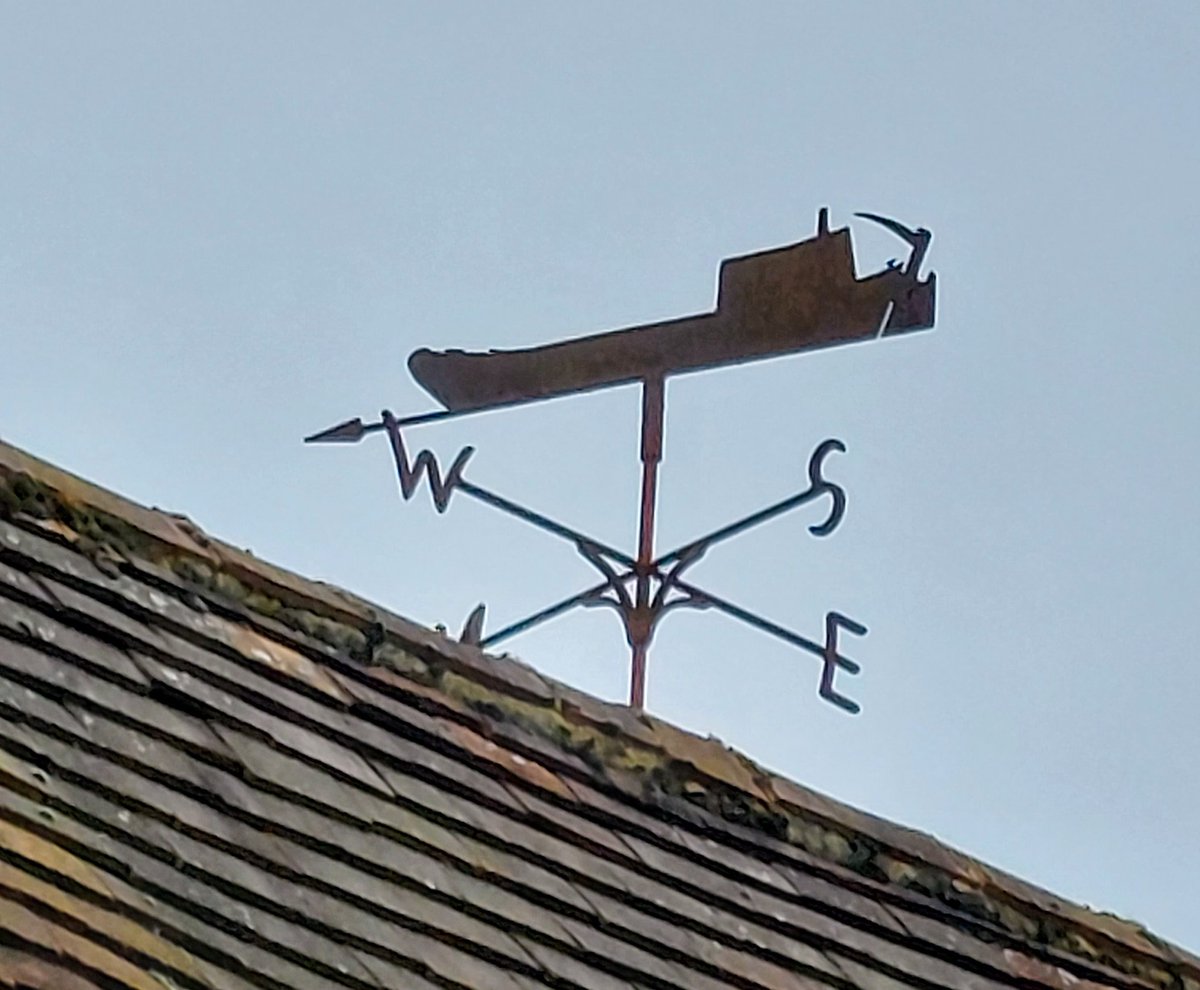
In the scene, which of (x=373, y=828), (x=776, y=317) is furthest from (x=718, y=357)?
(x=373, y=828)

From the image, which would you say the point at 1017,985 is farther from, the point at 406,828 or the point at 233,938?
the point at 233,938

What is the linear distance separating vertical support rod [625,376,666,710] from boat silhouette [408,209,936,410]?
43mm

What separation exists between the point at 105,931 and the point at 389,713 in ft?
3.15

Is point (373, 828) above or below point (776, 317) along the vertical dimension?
below

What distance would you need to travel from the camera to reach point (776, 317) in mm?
4902

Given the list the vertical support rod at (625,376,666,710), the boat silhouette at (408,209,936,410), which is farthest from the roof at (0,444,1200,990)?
the boat silhouette at (408,209,936,410)

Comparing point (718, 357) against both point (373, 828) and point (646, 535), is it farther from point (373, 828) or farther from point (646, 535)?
point (373, 828)

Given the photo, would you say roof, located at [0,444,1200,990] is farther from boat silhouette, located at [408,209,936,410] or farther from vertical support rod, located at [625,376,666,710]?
boat silhouette, located at [408,209,936,410]

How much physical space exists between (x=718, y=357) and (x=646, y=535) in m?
0.37

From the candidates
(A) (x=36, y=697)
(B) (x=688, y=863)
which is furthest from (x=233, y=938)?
(B) (x=688, y=863)

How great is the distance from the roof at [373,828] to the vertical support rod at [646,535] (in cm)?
50

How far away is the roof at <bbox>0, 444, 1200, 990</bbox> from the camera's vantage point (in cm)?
300

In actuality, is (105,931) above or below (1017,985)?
below

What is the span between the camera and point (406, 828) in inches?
136
